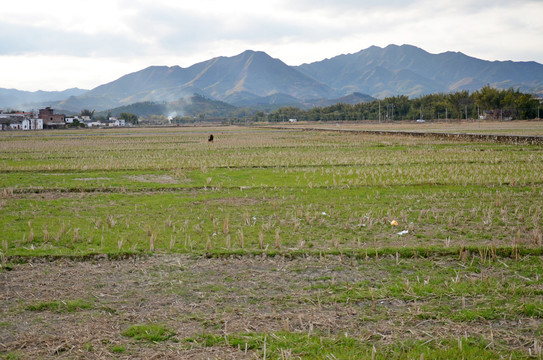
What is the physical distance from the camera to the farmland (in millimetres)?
6230

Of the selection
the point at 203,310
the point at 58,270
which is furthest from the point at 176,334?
the point at 58,270

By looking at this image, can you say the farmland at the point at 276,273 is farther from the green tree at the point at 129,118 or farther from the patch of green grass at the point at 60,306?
the green tree at the point at 129,118

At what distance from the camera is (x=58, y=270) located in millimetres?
9266

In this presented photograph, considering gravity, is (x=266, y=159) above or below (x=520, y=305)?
above

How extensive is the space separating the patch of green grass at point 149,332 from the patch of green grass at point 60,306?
130 cm

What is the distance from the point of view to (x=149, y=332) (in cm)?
651

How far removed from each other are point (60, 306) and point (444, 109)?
447 feet

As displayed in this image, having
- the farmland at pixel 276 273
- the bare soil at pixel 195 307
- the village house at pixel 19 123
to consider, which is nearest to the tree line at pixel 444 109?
the village house at pixel 19 123

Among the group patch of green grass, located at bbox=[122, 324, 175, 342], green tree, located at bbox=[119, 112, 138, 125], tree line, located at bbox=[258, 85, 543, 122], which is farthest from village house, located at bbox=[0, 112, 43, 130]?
patch of green grass, located at bbox=[122, 324, 175, 342]

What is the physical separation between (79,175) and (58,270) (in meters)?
16.9

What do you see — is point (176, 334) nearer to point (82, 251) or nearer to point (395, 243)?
point (82, 251)

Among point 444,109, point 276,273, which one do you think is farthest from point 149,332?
point 444,109

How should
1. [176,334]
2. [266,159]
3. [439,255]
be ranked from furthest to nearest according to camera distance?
[266,159], [439,255], [176,334]

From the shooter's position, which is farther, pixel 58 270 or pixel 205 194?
A: pixel 205 194
